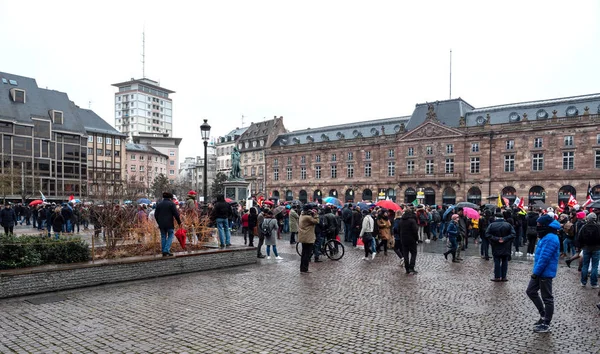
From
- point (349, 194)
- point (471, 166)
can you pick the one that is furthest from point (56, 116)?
point (471, 166)

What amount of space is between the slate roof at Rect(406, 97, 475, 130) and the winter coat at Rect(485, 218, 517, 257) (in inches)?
2036

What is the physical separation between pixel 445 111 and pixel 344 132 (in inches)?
727

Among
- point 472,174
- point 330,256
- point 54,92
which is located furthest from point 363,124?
point 330,256

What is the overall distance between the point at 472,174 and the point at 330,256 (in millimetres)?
48045

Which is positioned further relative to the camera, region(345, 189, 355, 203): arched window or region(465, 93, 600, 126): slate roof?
region(345, 189, 355, 203): arched window

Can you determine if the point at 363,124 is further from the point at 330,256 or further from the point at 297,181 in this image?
the point at 330,256

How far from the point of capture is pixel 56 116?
5962cm

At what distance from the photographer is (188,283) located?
10547 millimetres

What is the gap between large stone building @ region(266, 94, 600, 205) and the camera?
167ft

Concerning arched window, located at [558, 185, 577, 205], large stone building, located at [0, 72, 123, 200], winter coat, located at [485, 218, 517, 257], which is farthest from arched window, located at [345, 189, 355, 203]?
winter coat, located at [485, 218, 517, 257]

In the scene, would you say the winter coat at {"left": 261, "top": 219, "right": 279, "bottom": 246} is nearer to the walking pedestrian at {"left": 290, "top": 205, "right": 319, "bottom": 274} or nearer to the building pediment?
the walking pedestrian at {"left": 290, "top": 205, "right": 319, "bottom": 274}

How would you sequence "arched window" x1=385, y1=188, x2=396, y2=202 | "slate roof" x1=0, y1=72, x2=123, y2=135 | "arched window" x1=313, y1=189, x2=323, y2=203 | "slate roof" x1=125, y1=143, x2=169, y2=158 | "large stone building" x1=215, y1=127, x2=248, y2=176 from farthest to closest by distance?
"large stone building" x1=215, y1=127, x2=248, y2=176, "slate roof" x1=125, y1=143, x2=169, y2=158, "arched window" x1=313, y1=189, x2=323, y2=203, "arched window" x1=385, y1=188, x2=396, y2=202, "slate roof" x1=0, y1=72, x2=123, y2=135

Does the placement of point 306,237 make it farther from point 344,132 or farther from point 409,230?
point 344,132

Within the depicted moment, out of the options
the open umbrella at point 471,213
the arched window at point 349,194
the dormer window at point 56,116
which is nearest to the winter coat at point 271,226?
the open umbrella at point 471,213
